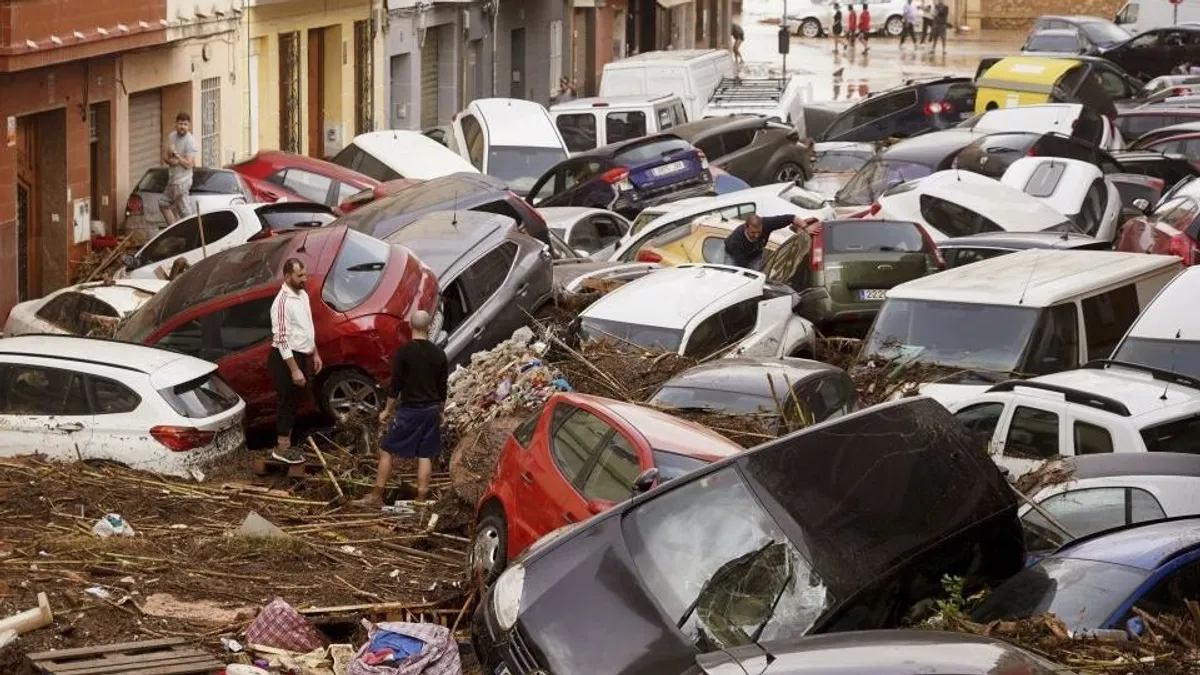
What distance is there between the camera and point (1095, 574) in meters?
9.98

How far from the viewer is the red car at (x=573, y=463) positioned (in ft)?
38.1

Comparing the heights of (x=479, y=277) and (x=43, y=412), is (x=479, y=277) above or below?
above

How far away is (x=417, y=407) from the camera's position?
1515 centimetres

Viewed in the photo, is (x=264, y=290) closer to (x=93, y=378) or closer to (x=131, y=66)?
(x=93, y=378)

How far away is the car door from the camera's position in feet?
50.8

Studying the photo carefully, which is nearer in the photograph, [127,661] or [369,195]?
[127,661]

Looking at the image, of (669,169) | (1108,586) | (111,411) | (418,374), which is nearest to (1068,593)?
(1108,586)

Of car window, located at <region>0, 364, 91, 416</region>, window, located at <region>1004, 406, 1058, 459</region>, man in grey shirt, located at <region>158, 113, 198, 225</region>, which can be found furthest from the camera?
man in grey shirt, located at <region>158, 113, 198, 225</region>

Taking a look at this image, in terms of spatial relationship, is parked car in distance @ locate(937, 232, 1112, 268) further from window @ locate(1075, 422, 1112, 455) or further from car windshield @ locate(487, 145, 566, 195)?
car windshield @ locate(487, 145, 566, 195)

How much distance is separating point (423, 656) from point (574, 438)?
2.21 m

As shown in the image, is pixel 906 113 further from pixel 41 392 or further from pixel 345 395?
pixel 41 392

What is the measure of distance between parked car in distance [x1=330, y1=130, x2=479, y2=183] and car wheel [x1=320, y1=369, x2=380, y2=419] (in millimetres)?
11725

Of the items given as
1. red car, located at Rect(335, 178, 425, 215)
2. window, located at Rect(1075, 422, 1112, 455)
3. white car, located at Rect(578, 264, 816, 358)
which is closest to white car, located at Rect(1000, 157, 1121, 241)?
white car, located at Rect(578, 264, 816, 358)

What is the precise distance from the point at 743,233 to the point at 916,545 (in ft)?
43.8
